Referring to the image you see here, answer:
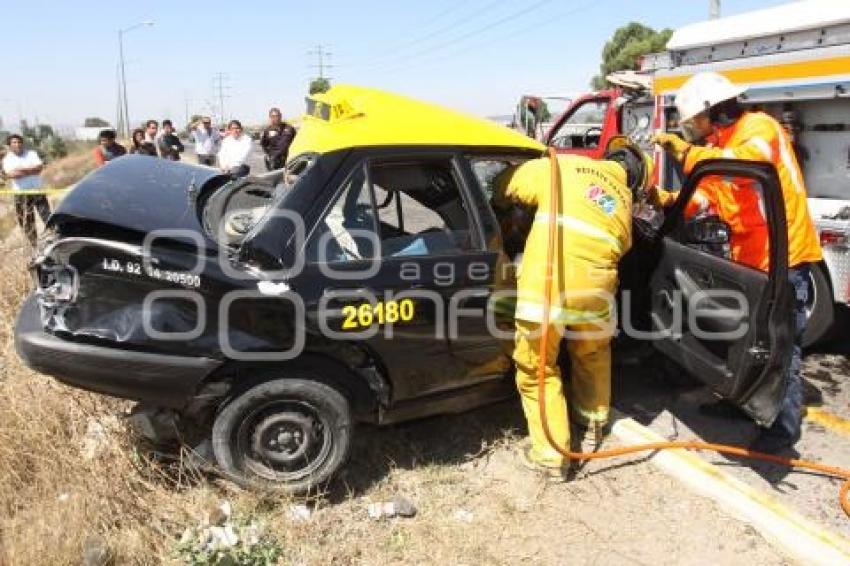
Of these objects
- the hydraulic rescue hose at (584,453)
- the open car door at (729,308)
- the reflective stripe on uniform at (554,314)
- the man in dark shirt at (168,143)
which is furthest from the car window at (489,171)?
the man in dark shirt at (168,143)

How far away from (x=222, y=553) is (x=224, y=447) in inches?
19.4

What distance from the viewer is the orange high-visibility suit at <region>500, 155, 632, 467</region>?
11.1 ft

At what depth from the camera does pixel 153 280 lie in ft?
9.57

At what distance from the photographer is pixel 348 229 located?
319cm

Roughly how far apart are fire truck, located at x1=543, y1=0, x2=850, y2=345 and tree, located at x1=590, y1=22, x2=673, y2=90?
3518cm

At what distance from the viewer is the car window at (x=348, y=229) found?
3117mm

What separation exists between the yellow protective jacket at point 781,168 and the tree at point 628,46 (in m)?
37.9

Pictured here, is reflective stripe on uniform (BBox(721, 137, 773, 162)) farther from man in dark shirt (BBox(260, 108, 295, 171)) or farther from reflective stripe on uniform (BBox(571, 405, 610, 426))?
man in dark shirt (BBox(260, 108, 295, 171))

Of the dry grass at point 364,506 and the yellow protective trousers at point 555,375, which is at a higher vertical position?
the yellow protective trousers at point 555,375

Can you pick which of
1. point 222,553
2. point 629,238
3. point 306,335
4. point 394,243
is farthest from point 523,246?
point 222,553

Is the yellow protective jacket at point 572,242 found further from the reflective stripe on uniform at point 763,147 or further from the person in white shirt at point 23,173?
the person in white shirt at point 23,173

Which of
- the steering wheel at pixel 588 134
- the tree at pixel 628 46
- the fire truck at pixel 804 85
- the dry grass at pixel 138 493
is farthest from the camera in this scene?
the tree at pixel 628 46

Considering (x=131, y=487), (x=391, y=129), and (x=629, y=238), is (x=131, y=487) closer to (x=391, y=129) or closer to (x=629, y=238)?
(x=391, y=129)

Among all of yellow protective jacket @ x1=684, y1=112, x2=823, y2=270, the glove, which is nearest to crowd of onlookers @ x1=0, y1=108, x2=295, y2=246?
the glove
